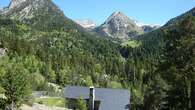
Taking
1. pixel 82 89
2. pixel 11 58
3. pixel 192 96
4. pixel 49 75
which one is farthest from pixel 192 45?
pixel 49 75

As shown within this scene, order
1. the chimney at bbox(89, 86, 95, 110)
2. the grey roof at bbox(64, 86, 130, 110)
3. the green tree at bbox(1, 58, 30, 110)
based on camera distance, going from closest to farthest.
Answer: the green tree at bbox(1, 58, 30, 110)
the chimney at bbox(89, 86, 95, 110)
the grey roof at bbox(64, 86, 130, 110)

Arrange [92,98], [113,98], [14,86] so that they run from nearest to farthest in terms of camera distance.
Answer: [14,86], [92,98], [113,98]

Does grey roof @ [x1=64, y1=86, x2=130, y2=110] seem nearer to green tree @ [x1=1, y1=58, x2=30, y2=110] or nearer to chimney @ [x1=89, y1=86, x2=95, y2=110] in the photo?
chimney @ [x1=89, y1=86, x2=95, y2=110]

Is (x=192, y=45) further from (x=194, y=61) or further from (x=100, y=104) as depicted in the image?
(x=100, y=104)

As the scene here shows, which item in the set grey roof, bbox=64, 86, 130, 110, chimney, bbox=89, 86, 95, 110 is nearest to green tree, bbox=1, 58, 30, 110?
chimney, bbox=89, 86, 95, 110

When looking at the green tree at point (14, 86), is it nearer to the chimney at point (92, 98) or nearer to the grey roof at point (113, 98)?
the chimney at point (92, 98)

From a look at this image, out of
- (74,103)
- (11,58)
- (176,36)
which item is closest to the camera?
(176,36)

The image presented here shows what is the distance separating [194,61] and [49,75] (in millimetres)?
126461

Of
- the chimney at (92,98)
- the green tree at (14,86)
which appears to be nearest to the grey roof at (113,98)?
the chimney at (92,98)

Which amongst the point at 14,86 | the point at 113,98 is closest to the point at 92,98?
the point at 113,98

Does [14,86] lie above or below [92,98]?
above

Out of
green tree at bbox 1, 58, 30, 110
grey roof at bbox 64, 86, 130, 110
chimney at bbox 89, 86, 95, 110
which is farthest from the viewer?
grey roof at bbox 64, 86, 130, 110

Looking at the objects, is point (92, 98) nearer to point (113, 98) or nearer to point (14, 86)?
point (113, 98)

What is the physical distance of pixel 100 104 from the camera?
288ft
